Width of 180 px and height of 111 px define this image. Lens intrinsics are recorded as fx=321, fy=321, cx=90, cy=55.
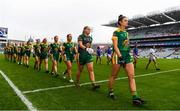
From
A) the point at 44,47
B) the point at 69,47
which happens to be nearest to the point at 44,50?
the point at 44,47

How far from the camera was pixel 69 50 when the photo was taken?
12.9 m

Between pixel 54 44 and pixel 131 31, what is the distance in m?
99.9

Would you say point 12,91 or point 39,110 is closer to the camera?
point 39,110

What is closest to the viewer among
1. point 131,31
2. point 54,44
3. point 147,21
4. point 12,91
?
point 12,91

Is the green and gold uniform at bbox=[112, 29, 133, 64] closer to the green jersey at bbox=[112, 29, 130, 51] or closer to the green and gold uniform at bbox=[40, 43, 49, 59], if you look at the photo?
the green jersey at bbox=[112, 29, 130, 51]

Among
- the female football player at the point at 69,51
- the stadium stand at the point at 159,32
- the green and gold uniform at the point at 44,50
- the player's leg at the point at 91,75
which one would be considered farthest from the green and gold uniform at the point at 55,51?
the stadium stand at the point at 159,32

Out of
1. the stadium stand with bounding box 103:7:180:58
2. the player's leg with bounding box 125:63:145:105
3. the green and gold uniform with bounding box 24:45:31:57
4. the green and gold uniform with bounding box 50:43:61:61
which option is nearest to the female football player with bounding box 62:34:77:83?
the green and gold uniform with bounding box 50:43:61:61

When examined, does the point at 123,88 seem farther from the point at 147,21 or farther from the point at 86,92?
the point at 147,21

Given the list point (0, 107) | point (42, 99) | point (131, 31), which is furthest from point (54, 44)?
point (131, 31)

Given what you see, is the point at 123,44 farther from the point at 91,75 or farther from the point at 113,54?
the point at 91,75

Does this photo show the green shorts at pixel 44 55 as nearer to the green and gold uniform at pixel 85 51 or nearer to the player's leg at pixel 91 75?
the green and gold uniform at pixel 85 51

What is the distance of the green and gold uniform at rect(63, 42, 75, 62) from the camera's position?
12796 millimetres

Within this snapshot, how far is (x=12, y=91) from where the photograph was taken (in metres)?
9.19

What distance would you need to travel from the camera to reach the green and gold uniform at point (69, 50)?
12.8 metres
